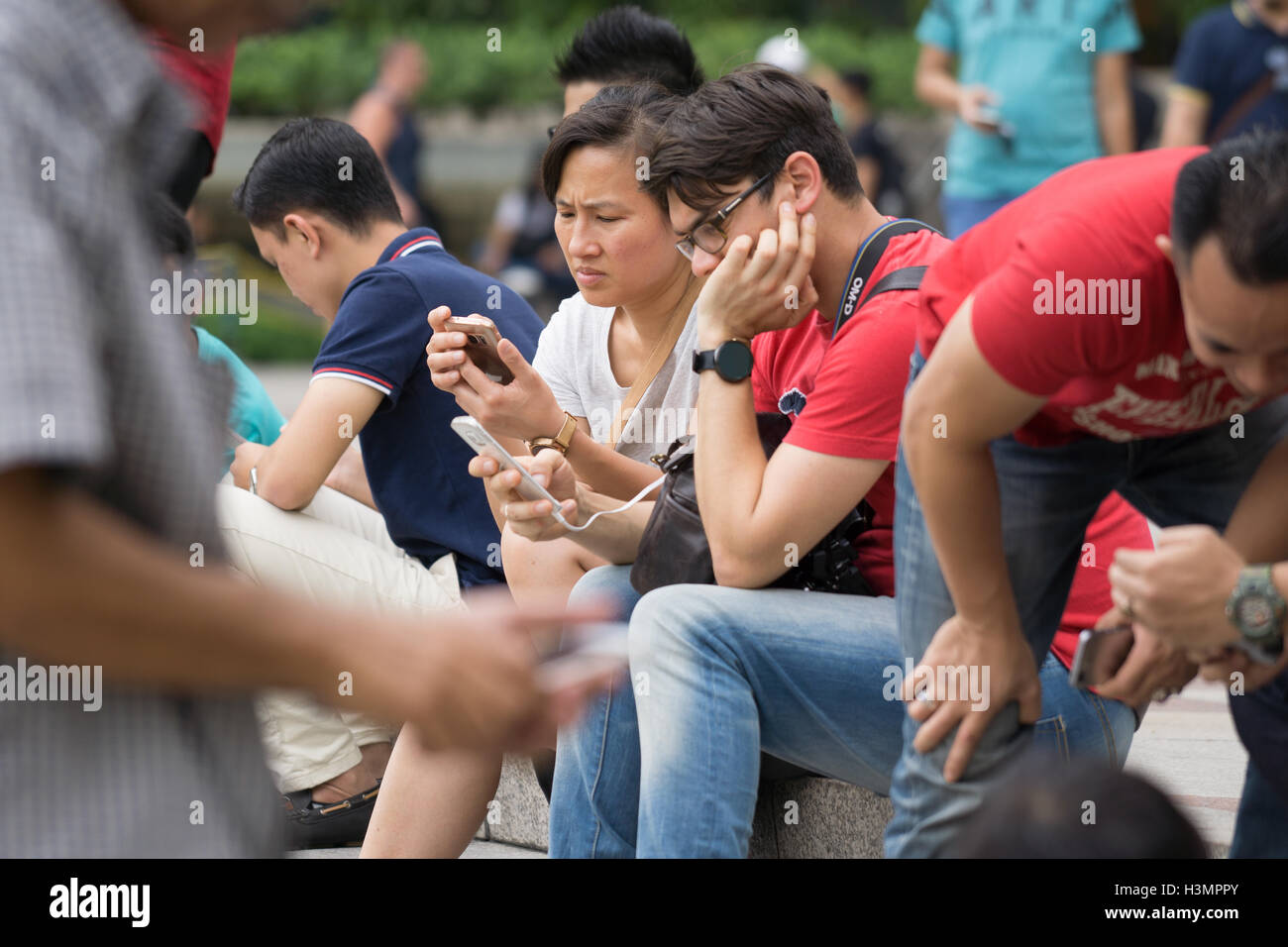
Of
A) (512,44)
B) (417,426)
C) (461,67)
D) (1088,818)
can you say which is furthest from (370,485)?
(512,44)

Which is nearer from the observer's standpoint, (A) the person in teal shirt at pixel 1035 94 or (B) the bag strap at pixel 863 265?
(B) the bag strap at pixel 863 265

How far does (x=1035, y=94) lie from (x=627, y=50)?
1820mm

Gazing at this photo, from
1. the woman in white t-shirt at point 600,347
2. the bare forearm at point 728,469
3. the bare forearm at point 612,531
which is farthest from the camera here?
the woman in white t-shirt at point 600,347

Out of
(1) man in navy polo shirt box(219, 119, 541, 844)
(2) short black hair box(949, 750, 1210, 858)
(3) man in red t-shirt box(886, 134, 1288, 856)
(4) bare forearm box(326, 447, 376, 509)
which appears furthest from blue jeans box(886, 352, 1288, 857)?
(4) bare forearm box(326, 447, 376, 509)

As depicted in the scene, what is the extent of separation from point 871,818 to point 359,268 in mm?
1873

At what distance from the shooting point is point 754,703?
2.36m

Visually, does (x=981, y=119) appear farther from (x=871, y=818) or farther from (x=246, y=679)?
(x=246, y=679)

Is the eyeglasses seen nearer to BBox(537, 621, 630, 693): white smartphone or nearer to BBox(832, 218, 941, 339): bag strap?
BBox(832, 218, 941, 339): bag strap

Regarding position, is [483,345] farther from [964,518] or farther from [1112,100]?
[1112,100]

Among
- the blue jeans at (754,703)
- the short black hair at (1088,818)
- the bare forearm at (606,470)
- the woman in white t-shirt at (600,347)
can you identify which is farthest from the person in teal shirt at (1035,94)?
the short black hair at (1088,818)

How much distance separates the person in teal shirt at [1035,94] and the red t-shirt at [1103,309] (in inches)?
132

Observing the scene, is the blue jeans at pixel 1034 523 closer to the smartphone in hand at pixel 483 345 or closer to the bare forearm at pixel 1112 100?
the smartphone in hand at pixel 483 345

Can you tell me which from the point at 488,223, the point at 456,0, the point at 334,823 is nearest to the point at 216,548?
the point at 334,823

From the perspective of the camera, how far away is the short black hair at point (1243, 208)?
5.33 ft
